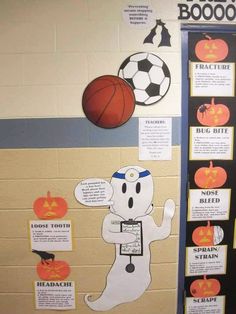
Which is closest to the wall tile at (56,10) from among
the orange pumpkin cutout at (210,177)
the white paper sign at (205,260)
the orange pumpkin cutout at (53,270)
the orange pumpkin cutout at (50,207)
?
the orange pumpkin cutout at (50,207)

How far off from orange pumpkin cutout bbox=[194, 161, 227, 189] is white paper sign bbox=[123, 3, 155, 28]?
0.91 metres

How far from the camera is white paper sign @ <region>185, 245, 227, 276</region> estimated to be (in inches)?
59.8

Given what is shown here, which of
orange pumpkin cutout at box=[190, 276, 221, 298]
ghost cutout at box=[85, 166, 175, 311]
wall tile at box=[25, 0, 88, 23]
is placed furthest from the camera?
orange pumpkin cutout at box=[190, 276, 221, 298]

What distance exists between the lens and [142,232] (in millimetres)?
1466

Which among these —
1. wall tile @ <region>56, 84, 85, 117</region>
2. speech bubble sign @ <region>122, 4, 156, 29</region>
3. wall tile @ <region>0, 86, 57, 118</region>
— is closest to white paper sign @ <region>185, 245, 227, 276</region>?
wall tile @ <region>56, 84, 85, 117</region>

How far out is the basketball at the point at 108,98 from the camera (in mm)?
1376

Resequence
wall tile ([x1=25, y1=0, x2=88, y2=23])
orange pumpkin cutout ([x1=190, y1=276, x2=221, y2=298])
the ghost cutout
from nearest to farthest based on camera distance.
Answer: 1. wall tile ([x1=25, y1=0, x2=88, y2=23])
2. the ghost cutout
3. orange pumpkin cutout ([x1=190, y1=276, x2=221, y2=298])

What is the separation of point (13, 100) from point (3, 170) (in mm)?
414

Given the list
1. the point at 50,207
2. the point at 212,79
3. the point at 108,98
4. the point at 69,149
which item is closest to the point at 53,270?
the point at 50,207

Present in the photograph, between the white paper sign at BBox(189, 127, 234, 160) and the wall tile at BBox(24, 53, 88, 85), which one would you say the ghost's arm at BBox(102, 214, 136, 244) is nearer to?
the white paper sign at BBox(189, 127, 234, 160)

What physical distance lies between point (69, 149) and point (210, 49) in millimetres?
1011

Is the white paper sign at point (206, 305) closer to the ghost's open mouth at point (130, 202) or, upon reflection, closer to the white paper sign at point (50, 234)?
the ghost's open mouth at point (130, 202)

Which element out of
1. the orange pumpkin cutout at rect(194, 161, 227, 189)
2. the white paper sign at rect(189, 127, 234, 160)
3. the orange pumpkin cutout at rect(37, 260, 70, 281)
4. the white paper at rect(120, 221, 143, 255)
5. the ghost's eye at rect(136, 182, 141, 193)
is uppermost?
the white paper sign at rect(189, 127, 234, 160)

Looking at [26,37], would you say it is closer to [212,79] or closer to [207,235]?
[212,79]
